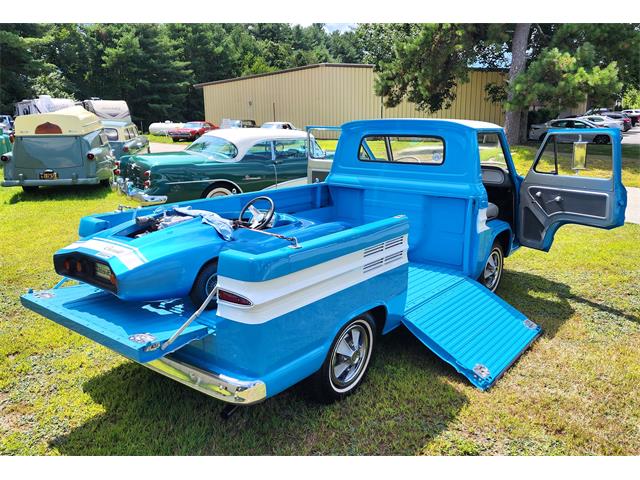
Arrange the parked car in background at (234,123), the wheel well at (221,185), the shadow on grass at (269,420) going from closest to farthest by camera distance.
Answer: the shadow on grass at (269,420), the wheel well at (221,185), the parked car in background at (234,123)

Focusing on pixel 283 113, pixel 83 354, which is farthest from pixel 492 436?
pixel 283 113

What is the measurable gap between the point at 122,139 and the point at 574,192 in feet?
41.6

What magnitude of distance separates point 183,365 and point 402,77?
20.8m

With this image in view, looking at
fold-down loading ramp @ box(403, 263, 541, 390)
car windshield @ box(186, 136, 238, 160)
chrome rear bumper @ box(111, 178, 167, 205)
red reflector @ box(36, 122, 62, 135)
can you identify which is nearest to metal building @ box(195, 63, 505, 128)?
car windshield @ box(186, 136, 238, 160)

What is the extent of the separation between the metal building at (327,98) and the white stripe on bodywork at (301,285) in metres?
24.4

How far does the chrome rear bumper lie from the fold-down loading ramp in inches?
210

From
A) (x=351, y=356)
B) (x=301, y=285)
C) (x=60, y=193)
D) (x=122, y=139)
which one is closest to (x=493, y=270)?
(x=351, y=356)

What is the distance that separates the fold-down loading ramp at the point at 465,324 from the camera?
379 cm

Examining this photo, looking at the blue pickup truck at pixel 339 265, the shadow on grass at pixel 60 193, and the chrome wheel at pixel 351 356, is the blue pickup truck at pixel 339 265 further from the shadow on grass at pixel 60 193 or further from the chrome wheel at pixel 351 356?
the shadow on grass at pixel 60 193

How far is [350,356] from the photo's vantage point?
3480 millimetres

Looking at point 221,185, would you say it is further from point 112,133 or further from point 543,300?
point 112,133

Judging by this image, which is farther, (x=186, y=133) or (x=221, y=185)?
(x=186, y=133)

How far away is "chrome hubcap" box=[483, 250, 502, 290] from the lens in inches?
213

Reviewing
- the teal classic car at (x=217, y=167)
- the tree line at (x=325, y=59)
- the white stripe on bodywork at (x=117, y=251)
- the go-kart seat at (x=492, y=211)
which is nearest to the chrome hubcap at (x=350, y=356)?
the white stripe on bodywork at (x=117, y=251)
